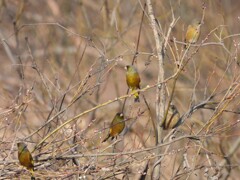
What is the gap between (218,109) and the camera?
5812 mm

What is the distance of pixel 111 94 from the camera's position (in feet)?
66.4

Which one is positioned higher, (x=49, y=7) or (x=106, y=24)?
(x=49, y=7)

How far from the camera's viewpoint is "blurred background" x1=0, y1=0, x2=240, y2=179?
5684mm

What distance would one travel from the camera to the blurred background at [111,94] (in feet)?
18.6

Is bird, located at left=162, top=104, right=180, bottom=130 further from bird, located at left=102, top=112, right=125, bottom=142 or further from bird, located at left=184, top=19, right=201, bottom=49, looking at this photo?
bird, located at left=184, top=19, right=201, bottom=49

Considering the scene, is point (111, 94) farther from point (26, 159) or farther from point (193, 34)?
point (26, 159)

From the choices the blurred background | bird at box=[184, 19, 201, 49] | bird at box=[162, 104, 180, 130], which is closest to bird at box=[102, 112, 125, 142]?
the blurred background

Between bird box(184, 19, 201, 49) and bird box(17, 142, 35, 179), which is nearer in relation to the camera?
bird box(17, 142, 35, 179)

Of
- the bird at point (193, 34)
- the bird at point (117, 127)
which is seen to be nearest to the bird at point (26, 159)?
the bird at point (117, 127)

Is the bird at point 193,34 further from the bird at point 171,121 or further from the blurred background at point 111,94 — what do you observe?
the bird at point 171,121

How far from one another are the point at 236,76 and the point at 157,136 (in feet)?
2.75

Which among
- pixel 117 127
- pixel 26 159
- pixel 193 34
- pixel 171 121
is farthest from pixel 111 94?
pixel 26 159

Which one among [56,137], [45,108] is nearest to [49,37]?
[45,108]

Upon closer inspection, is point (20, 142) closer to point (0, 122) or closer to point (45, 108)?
point (0, 122)
